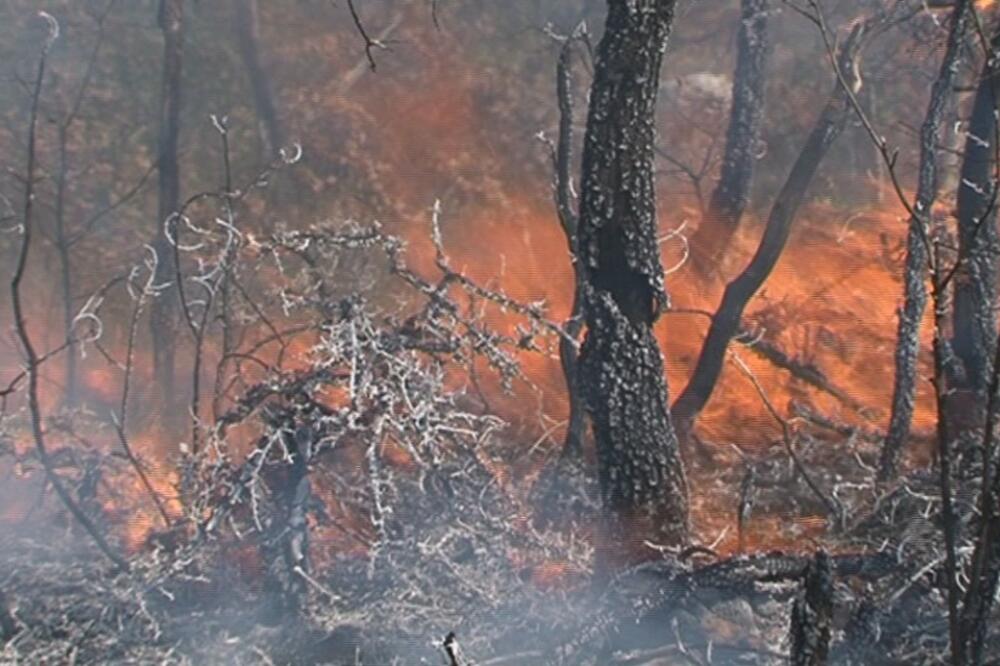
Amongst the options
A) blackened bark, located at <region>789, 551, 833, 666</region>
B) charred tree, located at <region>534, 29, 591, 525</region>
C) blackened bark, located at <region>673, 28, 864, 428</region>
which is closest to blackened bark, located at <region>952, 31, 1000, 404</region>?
blackened bark, located at <region>673, 28, 864, 428</region>

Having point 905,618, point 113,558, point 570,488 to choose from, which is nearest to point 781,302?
point 570,488

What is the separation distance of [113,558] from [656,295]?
11.9 ft

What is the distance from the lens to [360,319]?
5031mm

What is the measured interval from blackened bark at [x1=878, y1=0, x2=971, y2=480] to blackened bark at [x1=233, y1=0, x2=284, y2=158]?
5.95 meters

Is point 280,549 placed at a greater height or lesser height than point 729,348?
lesser

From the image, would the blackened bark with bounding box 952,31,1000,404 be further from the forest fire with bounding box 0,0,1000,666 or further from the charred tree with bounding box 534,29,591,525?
the charred tree with bounding box 534,29,591,525

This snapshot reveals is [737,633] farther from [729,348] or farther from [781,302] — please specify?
[781,302]

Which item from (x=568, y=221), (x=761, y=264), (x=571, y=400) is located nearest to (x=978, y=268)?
(x=761, y=264)

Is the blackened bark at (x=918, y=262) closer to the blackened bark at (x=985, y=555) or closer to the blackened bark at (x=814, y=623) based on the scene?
the blackened bark at (x=985, y=555)

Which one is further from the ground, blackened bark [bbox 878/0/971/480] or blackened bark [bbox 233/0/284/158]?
blackened bark [bbox 233/0/284/158]

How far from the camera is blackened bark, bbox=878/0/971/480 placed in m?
5.72

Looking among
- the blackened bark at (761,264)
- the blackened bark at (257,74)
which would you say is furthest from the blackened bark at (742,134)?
the blackened bark at (257,74)

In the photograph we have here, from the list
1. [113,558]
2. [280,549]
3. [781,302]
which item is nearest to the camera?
[280,549]

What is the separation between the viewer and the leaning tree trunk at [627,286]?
4.73 m
